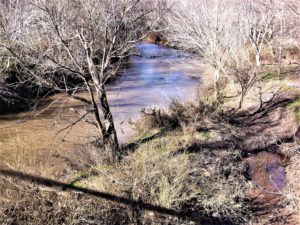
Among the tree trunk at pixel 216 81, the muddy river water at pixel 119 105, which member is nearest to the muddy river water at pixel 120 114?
the muddy river water at pixel 119 105

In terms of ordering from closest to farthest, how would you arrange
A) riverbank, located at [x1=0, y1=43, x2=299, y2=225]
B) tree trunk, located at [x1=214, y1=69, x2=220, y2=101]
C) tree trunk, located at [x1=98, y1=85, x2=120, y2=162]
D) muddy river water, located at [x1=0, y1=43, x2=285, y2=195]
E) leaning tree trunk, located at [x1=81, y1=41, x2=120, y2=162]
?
riverbank, located at [x1=0, y1=43, x2=299, y2=225] → leaning tree trunk, located at [x1=81, y1=41, x2=120, y2=162] → tree trunk, located at [x1=98, y1=85, x2=120, y2=162] → muddy river water, located at [x1=0, y1=43, x2=285, y2=195] → tree trunk, located at [x1=214, y1=69, x2=220, y2=101]

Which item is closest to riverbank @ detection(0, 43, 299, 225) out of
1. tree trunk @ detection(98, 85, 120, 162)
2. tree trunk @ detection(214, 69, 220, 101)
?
tree trunk @ detection(98, 85, 120, 162)

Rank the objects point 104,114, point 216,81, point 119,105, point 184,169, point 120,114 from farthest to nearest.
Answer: point 119,105
point 120,114
point 216,81
point 104,114
point 184,169

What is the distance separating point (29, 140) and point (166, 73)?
11.8 meters

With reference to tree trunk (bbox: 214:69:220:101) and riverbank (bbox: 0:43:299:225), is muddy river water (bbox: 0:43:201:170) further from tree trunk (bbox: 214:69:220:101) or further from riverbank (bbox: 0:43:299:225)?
tree trunk (bbox: 214:69:220:101)

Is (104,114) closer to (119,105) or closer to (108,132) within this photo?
(108,132)

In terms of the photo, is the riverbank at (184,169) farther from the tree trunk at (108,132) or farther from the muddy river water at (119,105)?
the tree trunk at (108,132)

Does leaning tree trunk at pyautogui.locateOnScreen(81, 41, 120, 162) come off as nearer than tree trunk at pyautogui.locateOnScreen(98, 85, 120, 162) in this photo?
Yes

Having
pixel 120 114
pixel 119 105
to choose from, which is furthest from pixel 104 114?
pixel 119 105

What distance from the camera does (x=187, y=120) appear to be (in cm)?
1410

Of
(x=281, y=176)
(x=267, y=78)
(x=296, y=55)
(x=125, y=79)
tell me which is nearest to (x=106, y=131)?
(x=281, y=176)

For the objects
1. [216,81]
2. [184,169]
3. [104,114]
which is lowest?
[184,169]

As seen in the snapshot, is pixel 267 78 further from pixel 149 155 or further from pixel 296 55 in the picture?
pixel 149 155

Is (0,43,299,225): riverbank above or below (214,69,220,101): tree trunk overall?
below
